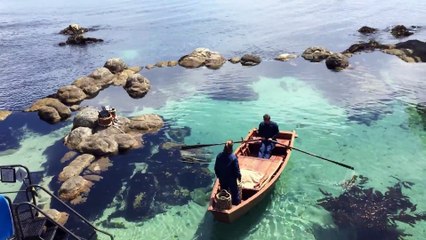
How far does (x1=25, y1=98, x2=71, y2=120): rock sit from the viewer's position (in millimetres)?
29375

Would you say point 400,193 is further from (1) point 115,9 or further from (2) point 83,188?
(1) point 115,9

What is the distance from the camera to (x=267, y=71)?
38250mm

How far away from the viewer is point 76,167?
21406mm

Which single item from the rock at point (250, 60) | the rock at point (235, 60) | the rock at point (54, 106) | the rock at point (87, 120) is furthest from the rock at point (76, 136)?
the rock at point (235, 60)

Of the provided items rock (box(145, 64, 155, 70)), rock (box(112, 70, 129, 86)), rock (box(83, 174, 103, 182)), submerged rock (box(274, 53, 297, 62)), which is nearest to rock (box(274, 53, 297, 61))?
submerged rock (box(274, 53, 297, 62))

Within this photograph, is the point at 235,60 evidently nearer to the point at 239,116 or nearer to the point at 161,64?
the point at 161,64

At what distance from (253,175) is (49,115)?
726 inches

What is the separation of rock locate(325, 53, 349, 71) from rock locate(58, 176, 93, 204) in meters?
27.4

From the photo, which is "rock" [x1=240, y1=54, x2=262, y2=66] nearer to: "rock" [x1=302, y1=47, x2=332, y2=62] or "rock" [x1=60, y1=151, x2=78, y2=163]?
"rock" [x1=302, y1=47, x2=332, y2=62]

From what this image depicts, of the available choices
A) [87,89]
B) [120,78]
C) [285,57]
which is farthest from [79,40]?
[285,57]

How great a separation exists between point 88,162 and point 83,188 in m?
2.54

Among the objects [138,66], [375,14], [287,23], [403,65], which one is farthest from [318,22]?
[138,66]

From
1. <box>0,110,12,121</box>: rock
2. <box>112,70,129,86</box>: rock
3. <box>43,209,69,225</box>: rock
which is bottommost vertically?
<box>0,110,12,121</box>: rock

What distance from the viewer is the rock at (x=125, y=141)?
78.2 ft
